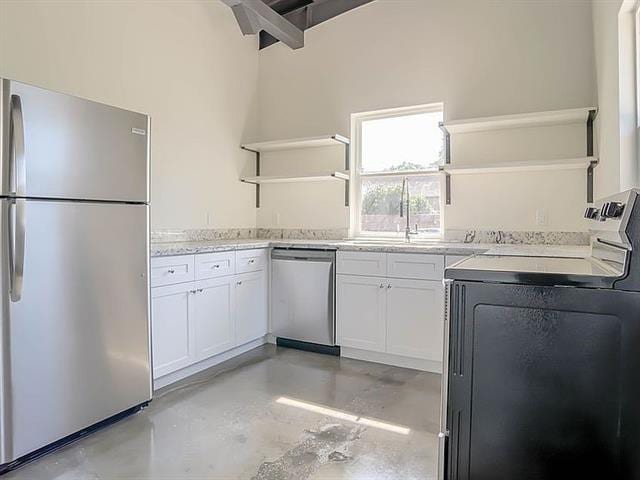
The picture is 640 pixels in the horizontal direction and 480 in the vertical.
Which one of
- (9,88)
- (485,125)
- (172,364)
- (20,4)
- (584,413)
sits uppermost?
(20,4)

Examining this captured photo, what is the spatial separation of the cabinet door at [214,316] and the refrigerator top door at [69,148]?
964 mm

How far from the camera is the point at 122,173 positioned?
7.87ft

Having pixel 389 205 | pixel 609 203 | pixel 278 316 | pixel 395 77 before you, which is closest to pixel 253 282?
pixel 278 316

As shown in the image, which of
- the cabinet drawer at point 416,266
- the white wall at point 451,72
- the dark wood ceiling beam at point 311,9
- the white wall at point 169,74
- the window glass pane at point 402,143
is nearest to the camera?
the white wall at point 169,74

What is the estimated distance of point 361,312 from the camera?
351 centimetres

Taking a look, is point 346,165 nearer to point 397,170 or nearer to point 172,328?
point 397,170

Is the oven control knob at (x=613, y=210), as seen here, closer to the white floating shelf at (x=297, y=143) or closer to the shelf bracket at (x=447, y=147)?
the shelf bracket at (x=447, y=147)

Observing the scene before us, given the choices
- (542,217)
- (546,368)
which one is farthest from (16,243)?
(542,217)

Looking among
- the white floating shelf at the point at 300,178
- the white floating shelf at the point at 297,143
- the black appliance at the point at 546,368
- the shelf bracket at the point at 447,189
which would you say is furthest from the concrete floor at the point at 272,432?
the white floating shelf at the point at 297,143

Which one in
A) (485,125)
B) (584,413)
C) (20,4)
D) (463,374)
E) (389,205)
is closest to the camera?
(584,413)

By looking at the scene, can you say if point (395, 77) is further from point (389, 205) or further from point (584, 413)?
point (584, 413)

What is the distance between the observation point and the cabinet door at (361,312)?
344cm

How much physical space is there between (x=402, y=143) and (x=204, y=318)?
2295 millimetres

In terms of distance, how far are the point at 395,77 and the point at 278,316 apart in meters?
2.35
